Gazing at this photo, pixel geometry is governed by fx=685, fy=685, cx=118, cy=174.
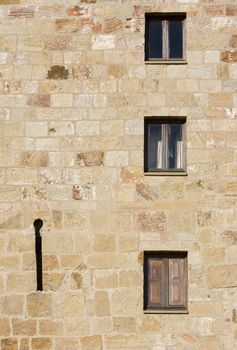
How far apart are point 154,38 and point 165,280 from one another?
436 cm

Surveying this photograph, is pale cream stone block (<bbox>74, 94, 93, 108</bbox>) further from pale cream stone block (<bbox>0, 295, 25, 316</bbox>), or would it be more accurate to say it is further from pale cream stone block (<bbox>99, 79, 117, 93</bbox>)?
pale cream stone block (<bbox>0, 295, 25, 316</bbox>)

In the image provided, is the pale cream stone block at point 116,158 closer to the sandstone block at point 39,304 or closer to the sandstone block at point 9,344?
the sandstone block at point 39,304

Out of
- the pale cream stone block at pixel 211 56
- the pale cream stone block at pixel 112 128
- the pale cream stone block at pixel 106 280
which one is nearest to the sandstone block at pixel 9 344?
the pale cream stone block at pixel 106 280

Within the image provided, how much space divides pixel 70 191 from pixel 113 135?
1240mm

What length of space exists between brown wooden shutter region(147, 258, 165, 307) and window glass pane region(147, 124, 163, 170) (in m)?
1.69

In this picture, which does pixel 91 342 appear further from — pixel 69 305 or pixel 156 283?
pixel 156 283

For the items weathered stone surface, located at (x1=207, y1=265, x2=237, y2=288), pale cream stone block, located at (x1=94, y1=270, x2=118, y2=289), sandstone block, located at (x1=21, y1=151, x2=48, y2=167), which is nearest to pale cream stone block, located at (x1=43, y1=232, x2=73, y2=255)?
pale cream stone block, located at (x1=94, y1=270, x2=118, y2=289)

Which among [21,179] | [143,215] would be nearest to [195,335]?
[143,215]

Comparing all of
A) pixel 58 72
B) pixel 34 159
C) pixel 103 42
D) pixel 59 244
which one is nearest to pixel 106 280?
pixel 59 244

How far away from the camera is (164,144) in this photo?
40.0 ft

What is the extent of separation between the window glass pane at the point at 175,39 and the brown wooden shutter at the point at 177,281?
12.1 feet

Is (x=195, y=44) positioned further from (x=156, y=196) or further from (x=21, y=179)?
(x=21, y=179)

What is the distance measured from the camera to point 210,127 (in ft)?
39.4

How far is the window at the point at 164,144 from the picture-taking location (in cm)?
1212
